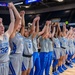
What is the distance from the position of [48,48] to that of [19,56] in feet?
5.15

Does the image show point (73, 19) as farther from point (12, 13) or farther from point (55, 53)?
point (12, 13)

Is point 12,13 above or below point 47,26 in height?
above

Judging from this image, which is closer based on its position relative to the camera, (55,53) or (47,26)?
(47,26)

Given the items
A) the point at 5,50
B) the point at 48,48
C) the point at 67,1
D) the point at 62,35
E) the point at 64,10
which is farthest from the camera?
the point at 64,10

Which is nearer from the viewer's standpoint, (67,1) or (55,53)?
(55,53)

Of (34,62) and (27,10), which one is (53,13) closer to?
(27,10)

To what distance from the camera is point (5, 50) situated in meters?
2.68

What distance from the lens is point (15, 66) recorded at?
3082 millimetres

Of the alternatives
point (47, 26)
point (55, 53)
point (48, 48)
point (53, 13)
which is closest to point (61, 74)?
point (55, 53)

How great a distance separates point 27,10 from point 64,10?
3604 millimetres

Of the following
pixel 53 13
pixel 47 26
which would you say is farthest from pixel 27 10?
pixel 47 26

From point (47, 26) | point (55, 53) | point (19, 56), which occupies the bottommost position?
point (55, 53)

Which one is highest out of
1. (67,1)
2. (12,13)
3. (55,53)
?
(67,1)

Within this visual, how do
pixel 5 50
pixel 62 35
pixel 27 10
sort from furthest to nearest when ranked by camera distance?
pixel 27 10 < pixel 62 35 < pixel 5 50
